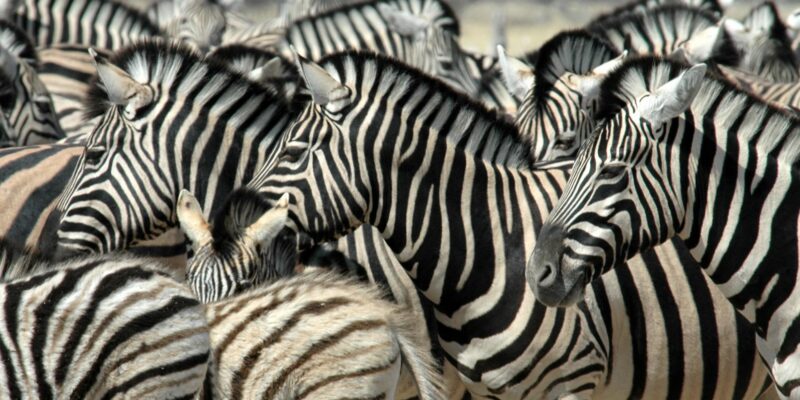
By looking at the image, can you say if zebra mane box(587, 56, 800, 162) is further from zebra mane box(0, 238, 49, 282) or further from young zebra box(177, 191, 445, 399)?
zebra mane box(0, 238, 49, 282)

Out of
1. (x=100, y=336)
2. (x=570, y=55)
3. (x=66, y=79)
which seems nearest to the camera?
(x=100, y=336)

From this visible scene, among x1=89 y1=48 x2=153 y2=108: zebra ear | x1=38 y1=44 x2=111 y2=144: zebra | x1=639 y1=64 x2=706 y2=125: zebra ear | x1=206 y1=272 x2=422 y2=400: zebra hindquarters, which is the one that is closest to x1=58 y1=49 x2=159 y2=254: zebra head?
x1=89 y1=48 x2=153 y2=108: zebra ear

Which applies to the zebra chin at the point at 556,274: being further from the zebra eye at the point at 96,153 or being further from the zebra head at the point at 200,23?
the zebra head at the point at 200,23

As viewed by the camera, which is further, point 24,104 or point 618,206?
point 24,104

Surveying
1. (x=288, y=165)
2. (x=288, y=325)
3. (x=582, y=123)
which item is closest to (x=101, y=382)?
(x=288, y=325)

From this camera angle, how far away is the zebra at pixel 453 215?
18.0 ft

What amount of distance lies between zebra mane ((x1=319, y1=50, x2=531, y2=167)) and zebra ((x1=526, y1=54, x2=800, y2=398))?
0.94 metres

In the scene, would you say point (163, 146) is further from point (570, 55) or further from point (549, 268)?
point (570, 55)

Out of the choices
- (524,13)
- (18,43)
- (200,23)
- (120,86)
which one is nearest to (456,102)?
(120,86)

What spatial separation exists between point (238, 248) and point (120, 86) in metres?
1.28

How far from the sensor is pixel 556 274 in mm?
4906

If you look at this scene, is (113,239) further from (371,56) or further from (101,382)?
Result: (101,382)

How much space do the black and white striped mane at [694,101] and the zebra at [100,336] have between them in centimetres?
211

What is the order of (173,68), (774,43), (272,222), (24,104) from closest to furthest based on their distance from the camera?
(272,222) < (173,68) < (24,104) < (774,43)
